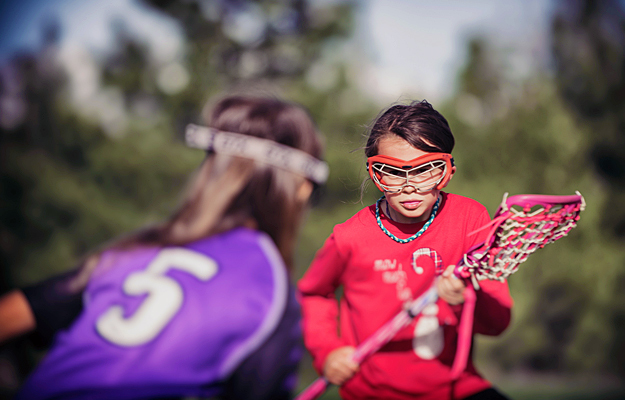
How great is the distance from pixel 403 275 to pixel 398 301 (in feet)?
0.35

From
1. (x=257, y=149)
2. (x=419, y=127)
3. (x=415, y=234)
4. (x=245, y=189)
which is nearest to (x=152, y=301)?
Answer: (x=245, y=189)

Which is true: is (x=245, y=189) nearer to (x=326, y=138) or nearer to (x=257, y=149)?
(x=257, y=149)

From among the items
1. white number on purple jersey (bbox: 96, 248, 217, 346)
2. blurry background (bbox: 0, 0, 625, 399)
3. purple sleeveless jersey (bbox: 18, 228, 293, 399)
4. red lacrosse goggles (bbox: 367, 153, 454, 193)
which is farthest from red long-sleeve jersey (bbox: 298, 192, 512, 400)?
blurry background (bbox: 0, 0, 625, 399)

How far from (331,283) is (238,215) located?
2.19 feet

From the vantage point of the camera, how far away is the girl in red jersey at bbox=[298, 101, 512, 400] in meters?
1.20

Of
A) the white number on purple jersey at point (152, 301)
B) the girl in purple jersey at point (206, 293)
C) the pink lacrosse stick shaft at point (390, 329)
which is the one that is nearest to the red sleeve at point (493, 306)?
the pink lacrosse stick shaft at point (390, 329)

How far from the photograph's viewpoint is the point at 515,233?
1203 millimetres

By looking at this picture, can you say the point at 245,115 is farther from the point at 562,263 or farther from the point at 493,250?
the point at 562,263

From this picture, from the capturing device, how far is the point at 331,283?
5.06 ft

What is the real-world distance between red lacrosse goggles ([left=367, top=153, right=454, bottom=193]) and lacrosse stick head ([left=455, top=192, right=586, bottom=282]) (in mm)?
168

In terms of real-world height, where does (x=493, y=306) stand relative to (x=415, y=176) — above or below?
below

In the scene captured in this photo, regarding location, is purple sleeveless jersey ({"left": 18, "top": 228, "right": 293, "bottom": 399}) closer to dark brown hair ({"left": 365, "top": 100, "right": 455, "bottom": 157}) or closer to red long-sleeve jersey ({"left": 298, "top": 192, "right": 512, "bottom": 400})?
red long-sleeve jersey ({"left": 298, "top": 192, "right": 512, "bottom": 400})

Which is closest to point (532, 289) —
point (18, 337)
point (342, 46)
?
point (342, 46)

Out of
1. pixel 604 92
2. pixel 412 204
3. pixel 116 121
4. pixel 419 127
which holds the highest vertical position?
pixel 604 92
